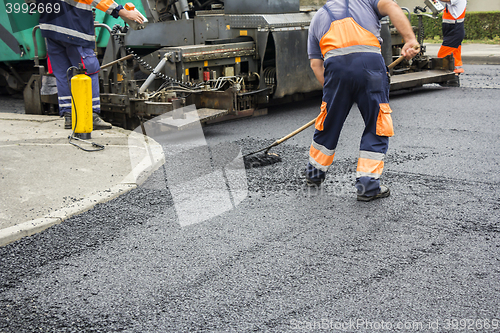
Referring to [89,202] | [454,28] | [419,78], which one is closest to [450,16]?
[454,28]

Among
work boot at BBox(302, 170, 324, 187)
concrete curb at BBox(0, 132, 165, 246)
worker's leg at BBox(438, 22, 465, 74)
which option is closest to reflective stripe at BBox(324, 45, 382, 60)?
work boot at BBox(302, 170, 324, 187)

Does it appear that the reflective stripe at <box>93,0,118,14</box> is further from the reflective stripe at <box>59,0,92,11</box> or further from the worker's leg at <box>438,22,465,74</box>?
the worker's leg at <box>438,22,465,74</box>

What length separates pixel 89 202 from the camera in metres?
3.62

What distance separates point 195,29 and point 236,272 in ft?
16.9

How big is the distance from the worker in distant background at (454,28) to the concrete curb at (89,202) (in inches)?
264

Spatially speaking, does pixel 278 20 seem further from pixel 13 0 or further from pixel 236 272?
pixel 236 272

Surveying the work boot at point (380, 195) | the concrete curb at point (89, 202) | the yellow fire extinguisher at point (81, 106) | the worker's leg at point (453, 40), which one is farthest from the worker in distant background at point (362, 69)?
the worker's leg at point (453, 40)

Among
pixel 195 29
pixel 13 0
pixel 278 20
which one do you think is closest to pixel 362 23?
pixel 278 20

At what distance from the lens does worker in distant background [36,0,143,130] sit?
534cm

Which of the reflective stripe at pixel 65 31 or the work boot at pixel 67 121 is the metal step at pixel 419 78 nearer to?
the reflective stripe at pixel 65 31

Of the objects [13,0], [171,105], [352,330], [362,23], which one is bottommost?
[352,330]

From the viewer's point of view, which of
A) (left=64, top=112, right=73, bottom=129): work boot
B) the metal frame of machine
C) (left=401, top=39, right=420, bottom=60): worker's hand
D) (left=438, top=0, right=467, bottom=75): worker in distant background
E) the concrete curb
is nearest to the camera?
the concrete curb

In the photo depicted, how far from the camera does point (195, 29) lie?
23.4ft

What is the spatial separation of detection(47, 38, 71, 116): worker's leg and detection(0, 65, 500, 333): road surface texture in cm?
182
